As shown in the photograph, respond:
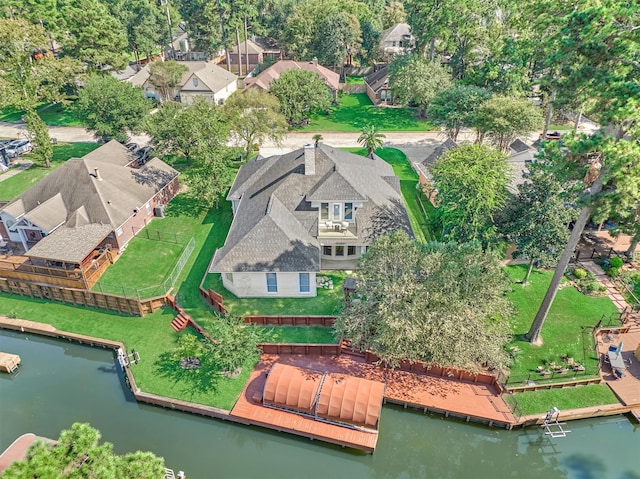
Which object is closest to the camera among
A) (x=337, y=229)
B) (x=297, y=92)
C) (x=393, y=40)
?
(x=337, y=229)

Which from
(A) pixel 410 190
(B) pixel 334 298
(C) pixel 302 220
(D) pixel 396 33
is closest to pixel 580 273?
(A) pixel 410 190

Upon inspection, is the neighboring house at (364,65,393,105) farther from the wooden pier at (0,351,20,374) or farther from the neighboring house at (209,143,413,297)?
the wooden pier at (0,351,20,374)

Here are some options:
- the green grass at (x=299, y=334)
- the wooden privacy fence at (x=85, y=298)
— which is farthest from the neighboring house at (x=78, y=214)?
the green grass at (x=299, y=334)

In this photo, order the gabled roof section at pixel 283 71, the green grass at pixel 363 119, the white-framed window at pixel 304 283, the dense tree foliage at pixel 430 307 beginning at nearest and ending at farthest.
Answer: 1. the dense tree foliage at pixel 430 307
2. the white-framed window at pixel 304 283
3. the green grass at pixel 363 119
4. the gabled roof section at pixel 283 71

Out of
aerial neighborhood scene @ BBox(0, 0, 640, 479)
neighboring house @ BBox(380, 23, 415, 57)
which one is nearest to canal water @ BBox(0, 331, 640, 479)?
aerial neighborhood scene @ BBox(0, 0, 640, 479)

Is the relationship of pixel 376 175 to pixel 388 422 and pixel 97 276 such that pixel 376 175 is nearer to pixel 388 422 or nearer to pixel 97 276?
pixel 388 422

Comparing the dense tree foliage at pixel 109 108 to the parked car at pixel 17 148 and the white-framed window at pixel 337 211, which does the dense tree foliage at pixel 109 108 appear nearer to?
the parked car at pixel 17 148

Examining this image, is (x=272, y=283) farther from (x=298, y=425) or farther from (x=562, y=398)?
(x=562, y=398)
